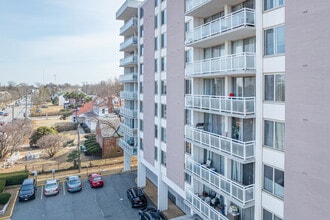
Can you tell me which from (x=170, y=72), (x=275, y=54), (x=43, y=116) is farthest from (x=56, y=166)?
(x=43, y=116)

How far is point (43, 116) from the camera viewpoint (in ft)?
244

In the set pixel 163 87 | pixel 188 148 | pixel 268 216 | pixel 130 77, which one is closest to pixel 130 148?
pixel 130 77

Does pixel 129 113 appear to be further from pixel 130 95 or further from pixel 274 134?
pixel 274 134

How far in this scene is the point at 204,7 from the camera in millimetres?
14227

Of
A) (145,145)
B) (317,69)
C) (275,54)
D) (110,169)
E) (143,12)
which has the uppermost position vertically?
(143,12)

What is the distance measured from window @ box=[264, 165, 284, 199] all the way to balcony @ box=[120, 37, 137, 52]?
759 inches

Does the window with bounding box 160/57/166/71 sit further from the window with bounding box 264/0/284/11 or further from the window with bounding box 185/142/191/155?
the window with bounding box 264/0/284/11

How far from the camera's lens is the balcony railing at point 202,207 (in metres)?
13.3

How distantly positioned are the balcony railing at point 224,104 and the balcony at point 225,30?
2989 millimetres

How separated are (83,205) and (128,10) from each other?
18.8 m

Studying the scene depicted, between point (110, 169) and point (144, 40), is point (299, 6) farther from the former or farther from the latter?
point (110, 169)

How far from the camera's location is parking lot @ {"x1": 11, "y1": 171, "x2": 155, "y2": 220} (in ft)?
65.9

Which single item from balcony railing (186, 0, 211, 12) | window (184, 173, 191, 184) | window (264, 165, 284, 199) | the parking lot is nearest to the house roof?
the parking lot

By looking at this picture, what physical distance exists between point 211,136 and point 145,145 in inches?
436
